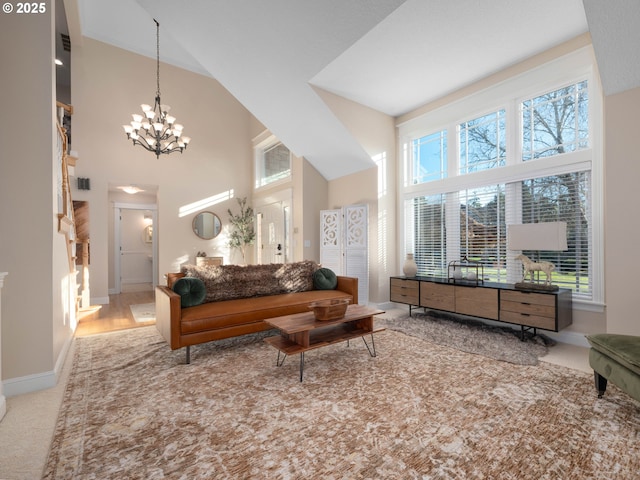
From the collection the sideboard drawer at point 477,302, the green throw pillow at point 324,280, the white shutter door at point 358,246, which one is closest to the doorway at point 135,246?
the white shutter door at point 358,246

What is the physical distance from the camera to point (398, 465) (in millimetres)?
1526

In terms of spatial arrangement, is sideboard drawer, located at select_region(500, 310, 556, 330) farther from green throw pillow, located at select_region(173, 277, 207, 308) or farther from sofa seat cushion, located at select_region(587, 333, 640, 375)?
green throw pillow, located at select_region(173, 277, 207, 308)

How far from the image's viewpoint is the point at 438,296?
4.18 m

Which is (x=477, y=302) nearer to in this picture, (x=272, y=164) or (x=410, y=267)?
(x=410, y=267)

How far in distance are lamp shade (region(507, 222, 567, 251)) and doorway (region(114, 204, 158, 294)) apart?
24.6 ft

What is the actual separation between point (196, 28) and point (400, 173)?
3747mm

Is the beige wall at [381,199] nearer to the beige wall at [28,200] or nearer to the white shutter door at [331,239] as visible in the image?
the white shutter door at [331,239]

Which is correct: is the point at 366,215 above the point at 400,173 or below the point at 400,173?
below

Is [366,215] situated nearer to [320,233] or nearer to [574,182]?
[320,233]

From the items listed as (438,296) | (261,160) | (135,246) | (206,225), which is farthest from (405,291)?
(135,246)

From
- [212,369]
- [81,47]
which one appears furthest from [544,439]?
[81,47]

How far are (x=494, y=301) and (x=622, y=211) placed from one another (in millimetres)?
1474

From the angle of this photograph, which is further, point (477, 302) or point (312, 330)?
point (477, 302)

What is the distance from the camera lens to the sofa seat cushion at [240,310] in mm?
2900
